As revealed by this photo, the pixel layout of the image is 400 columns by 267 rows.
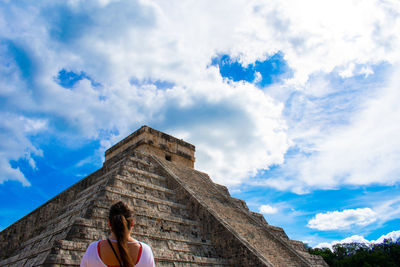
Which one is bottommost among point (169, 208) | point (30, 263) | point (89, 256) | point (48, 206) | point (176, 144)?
point (89, 256)

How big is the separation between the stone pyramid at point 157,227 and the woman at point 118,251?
336 cm

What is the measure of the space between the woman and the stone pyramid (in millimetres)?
3363

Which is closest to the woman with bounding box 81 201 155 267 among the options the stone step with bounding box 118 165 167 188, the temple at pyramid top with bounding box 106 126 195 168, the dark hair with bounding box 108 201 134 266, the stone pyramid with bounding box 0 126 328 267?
the dark hair with bounding box 108 201 134 266

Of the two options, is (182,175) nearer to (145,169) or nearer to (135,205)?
(145,169)

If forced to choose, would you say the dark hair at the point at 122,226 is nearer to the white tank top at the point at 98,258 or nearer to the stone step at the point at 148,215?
the white tank top at the point at 98,258

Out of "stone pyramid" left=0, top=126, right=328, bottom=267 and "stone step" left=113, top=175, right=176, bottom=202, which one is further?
"stone step" left=113, top=175, right=176, bottom=202

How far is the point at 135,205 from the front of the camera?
7.06m

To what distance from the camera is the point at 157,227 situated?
22.3ft

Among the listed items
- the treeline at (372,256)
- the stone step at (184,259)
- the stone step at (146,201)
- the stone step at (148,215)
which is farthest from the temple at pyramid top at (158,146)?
the treeline at (372,256)

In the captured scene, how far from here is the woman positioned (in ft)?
6.87

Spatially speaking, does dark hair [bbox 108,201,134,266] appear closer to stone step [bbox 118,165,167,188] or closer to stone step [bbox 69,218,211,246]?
stone step [bbox 69,218,211,246]

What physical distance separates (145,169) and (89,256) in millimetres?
7380

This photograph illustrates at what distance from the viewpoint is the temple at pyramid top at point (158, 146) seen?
12289mm

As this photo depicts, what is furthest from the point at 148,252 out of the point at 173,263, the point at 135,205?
the point at 135,205
